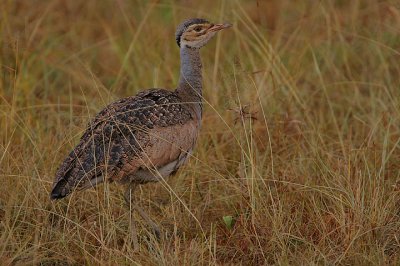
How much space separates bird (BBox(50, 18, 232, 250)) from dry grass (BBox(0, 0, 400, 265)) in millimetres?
153

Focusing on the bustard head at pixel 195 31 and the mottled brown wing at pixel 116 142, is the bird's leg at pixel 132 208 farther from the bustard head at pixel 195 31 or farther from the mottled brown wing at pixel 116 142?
the bustard head at pixel 195 31

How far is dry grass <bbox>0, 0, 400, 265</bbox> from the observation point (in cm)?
470

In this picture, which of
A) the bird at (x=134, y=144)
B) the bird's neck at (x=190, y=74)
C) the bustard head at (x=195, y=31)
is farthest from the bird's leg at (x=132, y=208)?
the bustard head at (x=195, y=31)

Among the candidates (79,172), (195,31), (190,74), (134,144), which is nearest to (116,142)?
(134,144)

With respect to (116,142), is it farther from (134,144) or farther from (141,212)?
(141,212)

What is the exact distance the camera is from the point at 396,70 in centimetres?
741

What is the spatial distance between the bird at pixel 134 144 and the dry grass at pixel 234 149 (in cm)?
15

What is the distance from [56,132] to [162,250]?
2070 millimetres

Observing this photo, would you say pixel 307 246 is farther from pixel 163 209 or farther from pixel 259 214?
pixel 163 209

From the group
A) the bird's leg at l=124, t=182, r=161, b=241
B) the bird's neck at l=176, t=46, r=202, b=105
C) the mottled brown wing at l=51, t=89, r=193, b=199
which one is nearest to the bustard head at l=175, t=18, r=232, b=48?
the bird's neck at l=176, t=46, r=202, b=105

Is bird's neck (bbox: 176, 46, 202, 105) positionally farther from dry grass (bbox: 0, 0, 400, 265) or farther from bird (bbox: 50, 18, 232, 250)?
dry grass (bbox: 0, 0, 400, 265)

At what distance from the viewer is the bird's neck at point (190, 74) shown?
561cm

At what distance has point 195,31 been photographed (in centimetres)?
569

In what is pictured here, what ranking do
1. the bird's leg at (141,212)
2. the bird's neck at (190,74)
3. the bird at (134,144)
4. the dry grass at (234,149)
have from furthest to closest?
the bird's neck at (190,74) < the bird's leg at (141,212) < the bird at (134,144) < the dry grass at (234,149)
